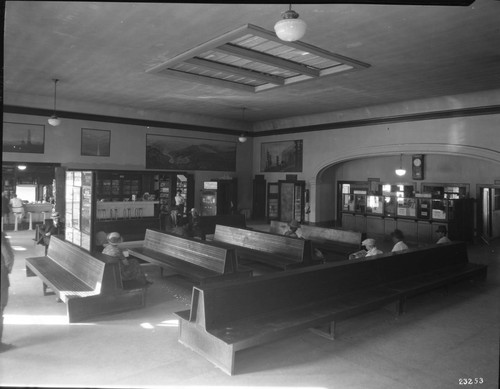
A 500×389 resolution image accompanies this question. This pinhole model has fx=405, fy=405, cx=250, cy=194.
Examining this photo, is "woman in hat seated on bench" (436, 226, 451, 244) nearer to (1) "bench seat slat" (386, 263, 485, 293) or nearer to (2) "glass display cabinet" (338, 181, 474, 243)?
(1) "bench seat slat" (386, 263, 485, 293)

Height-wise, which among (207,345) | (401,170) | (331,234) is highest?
(401,170)

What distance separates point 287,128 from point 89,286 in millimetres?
12696

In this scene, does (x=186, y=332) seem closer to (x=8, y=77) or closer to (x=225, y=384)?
(x=225, y=384)

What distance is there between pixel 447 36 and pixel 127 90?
861 centimetres

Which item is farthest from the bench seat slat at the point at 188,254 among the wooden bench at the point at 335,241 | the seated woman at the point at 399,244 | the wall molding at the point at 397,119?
the wall molding at the point at 397,119

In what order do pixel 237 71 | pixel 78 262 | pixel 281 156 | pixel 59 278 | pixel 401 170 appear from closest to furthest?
pixel 59 278 → pixel 78 262 → pixel 237 71 → pixel 401 170 → pixel 281 156

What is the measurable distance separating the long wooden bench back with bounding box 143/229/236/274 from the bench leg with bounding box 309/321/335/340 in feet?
6.03

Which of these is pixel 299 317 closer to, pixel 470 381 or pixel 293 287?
pixel 293 287

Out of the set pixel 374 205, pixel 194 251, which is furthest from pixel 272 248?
pixel 374 205

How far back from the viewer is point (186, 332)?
4.51 meters

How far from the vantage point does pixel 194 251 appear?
7.23 meters

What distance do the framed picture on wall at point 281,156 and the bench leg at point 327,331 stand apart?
40.2 ft

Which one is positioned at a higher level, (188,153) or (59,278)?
(188,153)

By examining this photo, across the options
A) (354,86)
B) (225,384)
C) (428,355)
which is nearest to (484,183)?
(354,86)
